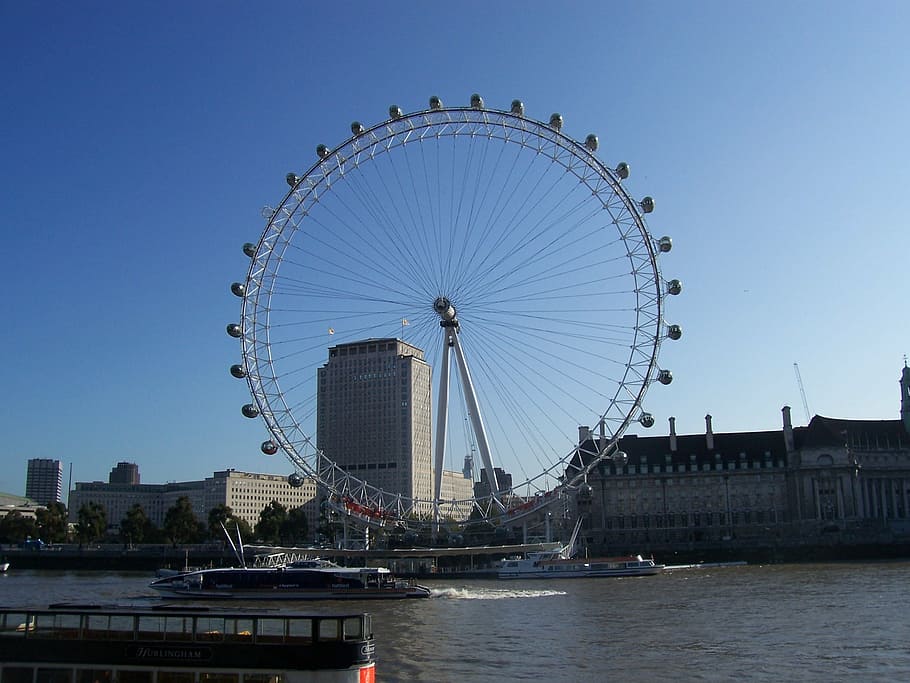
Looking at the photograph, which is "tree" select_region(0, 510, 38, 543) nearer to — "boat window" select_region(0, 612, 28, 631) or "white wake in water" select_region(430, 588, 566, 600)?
"white wake in water" select_region(430, 588, 566, 600)

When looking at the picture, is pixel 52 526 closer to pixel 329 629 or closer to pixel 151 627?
pixel 151 627

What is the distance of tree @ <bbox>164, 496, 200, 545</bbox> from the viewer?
128750 millimetres

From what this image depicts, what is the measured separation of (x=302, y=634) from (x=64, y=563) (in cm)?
11603

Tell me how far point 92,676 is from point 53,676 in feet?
3.33

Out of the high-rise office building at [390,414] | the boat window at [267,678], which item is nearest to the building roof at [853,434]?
the high-rise office building at [390,414]

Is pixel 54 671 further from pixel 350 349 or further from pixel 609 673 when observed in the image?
pixel 350 349

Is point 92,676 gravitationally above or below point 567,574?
above

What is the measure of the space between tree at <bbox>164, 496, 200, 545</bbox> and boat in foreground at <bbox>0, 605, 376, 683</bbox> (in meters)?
109

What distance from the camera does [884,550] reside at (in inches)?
4281

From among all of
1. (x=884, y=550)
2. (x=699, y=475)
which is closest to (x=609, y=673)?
(x=884, y=550)

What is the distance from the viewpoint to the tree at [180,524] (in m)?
129

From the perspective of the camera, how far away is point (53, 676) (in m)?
23.3

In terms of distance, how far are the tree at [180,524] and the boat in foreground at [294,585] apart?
63.4 meters

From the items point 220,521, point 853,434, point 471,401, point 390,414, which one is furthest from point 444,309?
point 390,414
